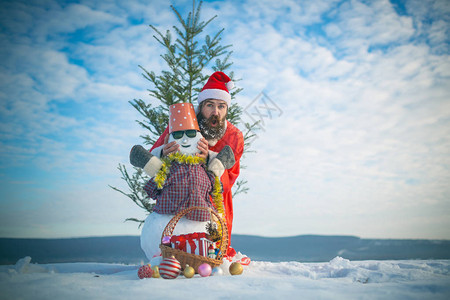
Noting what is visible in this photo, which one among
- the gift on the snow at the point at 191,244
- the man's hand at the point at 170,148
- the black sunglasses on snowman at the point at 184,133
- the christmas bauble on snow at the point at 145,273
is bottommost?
the christmas bauble on snow at the point at 145,273

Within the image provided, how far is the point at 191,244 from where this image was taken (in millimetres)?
3418

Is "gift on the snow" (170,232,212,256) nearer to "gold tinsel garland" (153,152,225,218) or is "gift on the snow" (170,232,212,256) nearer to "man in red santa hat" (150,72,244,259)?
"gold tinsel garland" (153,152,225,218)

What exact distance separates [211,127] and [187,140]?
501 millimetres

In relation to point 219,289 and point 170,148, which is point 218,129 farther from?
point 219,289

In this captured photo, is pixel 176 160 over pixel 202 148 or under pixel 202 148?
under

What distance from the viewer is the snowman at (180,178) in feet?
12.5

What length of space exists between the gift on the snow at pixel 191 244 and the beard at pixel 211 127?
1.46m

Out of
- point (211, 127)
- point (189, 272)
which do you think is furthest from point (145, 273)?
point (211, 127)

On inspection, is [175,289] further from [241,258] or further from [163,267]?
[241,258]

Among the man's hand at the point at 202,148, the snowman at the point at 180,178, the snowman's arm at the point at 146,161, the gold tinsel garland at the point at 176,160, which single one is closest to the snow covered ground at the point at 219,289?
the snowman at the point at 180,178

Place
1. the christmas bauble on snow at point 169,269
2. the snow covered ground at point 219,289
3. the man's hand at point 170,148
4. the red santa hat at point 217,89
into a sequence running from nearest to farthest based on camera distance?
1. the snow covered ground at point 219,289
2. the christmas bauble on snow at point 169,269
3. the man's hand at point 170,148
4. the red santa hat at point 217,89

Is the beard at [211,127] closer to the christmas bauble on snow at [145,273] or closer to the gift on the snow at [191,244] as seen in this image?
the gift on the snow at [191,244]

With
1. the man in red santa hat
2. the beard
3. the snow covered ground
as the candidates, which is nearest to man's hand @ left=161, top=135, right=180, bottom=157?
the man in red santa hat

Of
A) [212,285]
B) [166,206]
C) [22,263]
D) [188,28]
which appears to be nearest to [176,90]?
[188,28]
